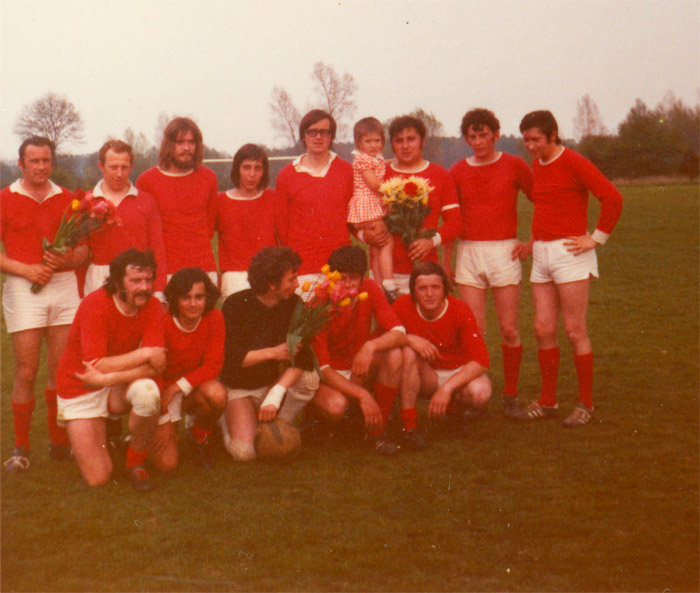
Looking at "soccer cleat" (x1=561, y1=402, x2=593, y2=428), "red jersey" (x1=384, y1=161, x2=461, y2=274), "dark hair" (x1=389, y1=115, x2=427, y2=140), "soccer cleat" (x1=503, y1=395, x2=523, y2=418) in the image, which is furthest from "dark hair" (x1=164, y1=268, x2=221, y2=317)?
"soccer cleat" (x1=561, y1=402, x2=593, y2=428)

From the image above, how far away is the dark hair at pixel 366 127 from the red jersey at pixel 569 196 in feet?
3.69

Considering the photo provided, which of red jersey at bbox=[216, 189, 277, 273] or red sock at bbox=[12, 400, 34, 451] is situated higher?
red jersey at bbox=[216, 189, 277, 273]

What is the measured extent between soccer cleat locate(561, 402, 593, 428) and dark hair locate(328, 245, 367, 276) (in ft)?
5.74

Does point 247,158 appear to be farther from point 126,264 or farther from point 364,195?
point 126,264

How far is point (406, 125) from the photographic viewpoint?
5.30 meters

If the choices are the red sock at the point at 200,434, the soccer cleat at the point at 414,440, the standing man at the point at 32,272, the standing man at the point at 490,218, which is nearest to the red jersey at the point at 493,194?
the standing man at the point at 490,218

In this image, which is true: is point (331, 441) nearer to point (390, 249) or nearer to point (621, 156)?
point (390, 249)

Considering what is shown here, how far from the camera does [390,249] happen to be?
5430mm

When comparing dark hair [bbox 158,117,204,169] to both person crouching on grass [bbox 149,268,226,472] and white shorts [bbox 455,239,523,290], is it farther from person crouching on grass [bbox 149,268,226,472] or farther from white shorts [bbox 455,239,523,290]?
white shorts [bbox 455,239,523,290]

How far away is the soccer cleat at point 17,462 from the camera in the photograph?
4.49m

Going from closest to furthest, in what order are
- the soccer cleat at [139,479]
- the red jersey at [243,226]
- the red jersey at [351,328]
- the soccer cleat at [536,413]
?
1. the soccer cleat at [139,479]
2. the red jersey at [351,328]
3. the red jersey at [243,226]
4. the soccer cleat at [536,413]

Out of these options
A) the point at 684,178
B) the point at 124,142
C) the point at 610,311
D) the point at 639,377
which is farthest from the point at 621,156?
the point at 124,142

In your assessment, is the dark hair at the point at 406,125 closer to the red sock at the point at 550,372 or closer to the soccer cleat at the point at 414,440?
the red sock at the point at 550,372

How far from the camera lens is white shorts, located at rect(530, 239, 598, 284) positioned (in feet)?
16.9
